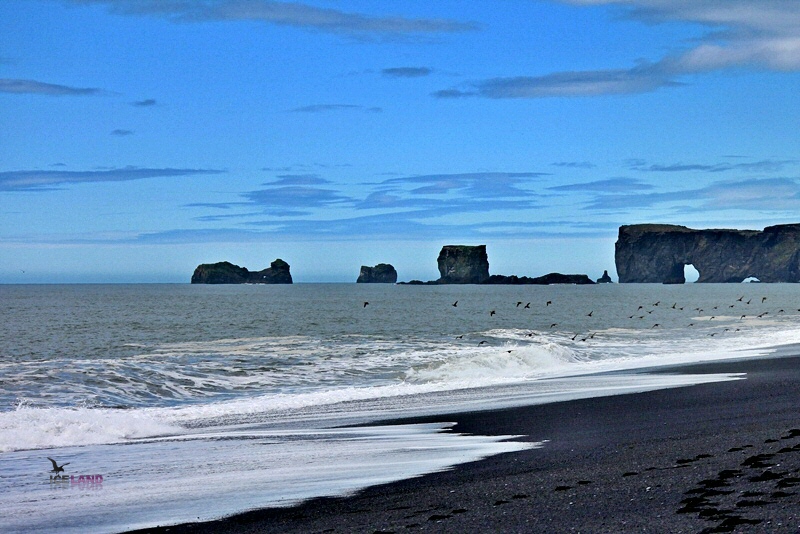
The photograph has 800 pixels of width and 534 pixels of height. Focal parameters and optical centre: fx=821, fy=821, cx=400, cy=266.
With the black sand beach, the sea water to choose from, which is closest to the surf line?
the sea water

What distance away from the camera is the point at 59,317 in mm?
81375

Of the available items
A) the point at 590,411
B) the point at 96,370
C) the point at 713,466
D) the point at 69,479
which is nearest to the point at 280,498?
the point at 69,479

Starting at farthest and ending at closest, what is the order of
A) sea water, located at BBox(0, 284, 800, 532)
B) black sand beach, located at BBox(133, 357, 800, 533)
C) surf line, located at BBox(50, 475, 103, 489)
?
surf line, located at BBox(50, 475, 103, 489)
sea water, located at BBox(0, 284, 800, 532)
black sand beach, located at BBox(133, 357, 800, 533)

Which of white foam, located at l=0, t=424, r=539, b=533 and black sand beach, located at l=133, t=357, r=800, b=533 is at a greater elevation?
black sand beach, located at l=133, t=357, r=800, b=533

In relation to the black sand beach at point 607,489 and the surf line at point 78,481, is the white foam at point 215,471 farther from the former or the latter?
the black sand beach at point 607,489

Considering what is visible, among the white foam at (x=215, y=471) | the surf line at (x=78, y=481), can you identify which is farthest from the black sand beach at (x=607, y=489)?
the surf line at (x=78, y=481)

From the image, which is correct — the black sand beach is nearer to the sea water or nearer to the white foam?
the white foam

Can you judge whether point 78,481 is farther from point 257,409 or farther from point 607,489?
point 257,409

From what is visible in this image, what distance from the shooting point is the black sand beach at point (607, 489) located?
24.3ft

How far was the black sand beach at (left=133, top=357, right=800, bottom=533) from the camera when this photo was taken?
742 cm

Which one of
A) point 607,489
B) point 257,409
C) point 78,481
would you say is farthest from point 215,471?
point 257,409

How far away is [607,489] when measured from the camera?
8.76 m

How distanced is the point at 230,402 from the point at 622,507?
1538 centimetres

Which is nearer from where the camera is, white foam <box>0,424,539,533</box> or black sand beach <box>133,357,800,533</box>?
black sand beach <box>133,357,800,533</box>
